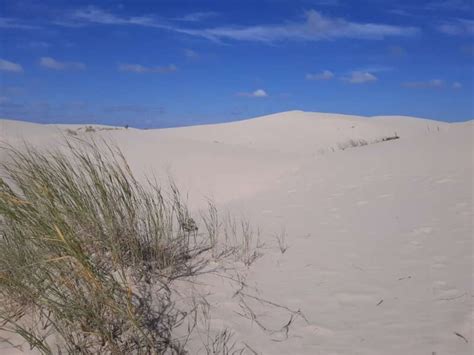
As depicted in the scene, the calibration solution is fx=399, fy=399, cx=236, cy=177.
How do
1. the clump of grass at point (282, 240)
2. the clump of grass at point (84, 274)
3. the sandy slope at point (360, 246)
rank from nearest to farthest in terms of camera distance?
1. the clump of grass at point (84, 274)
2. the sandy slope at point (360, 246)
3. the clump of grass at point (282, 240)

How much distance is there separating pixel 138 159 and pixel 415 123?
25733mm

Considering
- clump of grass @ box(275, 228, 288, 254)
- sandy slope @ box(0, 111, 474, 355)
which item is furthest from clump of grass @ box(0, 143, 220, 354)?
clump of grass @ box(275, 228, 288, 254)

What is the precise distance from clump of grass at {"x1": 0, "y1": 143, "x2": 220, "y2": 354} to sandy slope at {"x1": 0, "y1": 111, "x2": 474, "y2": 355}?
0.42 metres

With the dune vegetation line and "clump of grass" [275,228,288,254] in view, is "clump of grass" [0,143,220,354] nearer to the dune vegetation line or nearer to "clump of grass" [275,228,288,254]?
the dune vegetation line

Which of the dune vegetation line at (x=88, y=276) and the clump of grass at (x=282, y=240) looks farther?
the clump of grass at (x=282, y=240)

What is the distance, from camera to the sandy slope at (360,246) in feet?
7.53

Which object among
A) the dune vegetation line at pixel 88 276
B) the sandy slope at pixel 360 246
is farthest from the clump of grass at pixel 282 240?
the dune vegetation line at pixel 88 276

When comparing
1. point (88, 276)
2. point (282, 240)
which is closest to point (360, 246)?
point (282, 240)

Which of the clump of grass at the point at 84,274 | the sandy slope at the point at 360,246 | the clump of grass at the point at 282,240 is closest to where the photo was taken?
the clump of grass at the point at 84,274

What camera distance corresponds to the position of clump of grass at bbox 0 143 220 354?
2.00m

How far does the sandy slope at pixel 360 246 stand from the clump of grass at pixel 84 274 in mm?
417

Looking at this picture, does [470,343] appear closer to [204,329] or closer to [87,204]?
[204,329]

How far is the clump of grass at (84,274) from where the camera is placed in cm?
200

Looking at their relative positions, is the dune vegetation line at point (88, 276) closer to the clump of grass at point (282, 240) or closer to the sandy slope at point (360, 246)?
the sandy slope at point (360, 246)
